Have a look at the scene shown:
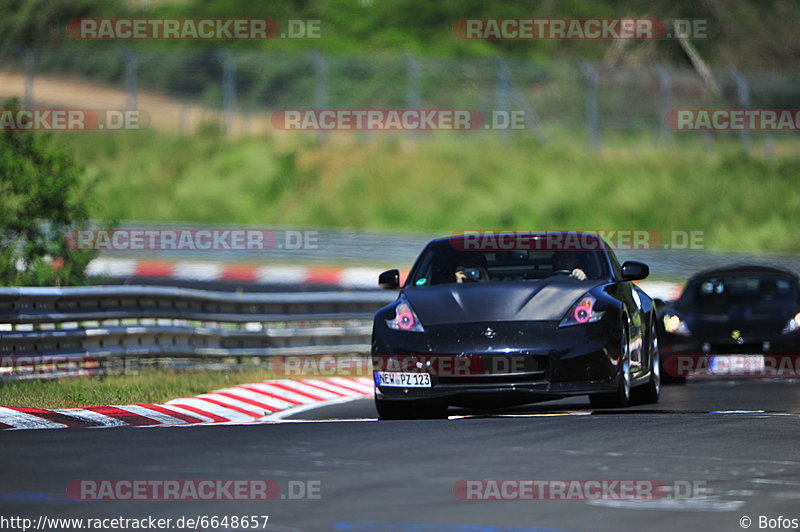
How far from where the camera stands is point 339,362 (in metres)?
19.3

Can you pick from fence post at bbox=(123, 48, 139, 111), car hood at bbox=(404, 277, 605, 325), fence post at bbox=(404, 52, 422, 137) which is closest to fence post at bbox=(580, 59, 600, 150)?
fence post at bbox=(404, 52, 422, 137)

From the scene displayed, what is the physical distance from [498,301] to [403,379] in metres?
0.89

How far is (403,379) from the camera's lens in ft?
37.2

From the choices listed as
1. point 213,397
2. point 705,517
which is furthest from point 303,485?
point 213,397

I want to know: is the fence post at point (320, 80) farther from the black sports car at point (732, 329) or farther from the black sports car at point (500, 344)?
the black sports car at point (500, 344)

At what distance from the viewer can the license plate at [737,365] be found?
1644 centimetres

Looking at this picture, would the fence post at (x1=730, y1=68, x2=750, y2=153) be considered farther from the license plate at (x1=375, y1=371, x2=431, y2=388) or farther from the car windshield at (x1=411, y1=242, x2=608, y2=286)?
the license plate at (x1=375, y1=371, x2=431, y2=388)

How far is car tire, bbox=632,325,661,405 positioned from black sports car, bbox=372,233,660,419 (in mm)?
920

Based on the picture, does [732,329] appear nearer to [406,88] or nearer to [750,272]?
[750,272]

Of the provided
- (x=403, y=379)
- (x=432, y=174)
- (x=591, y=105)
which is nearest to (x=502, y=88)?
(x=591, y=105)

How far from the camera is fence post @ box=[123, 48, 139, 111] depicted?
35.0 meters

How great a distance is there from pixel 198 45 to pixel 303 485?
2404 inches

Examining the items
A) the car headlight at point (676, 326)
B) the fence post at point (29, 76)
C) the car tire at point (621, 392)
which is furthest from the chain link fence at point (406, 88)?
the car tire at point (621, 392)

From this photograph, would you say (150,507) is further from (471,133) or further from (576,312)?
(471,133)
